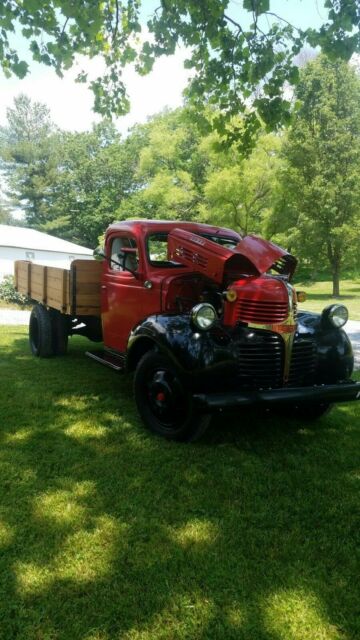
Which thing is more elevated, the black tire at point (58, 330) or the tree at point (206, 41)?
the tree at point (206, 41)

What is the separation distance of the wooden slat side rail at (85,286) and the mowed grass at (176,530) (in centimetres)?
175

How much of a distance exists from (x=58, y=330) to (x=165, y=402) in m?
3.68

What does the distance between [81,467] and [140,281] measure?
2.17 metres

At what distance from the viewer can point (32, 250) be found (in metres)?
23.6

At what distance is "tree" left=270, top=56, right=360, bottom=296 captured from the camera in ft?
74.2

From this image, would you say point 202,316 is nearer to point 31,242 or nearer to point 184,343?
point 184,343

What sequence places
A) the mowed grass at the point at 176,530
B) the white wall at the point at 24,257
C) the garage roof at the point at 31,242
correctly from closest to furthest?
the mowed grass at the point at 176,530 < the white wall at the point at 24,257 < the garage roof at the point at 31,242

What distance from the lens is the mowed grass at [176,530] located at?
2045mm

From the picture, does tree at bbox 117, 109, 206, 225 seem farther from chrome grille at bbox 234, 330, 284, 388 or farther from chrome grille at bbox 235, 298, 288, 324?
chrome grille at bbox 234, 330, 284, 388

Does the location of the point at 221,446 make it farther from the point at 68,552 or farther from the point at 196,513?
the point at 68,552

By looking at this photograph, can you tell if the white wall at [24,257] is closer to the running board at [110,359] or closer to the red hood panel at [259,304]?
the running board at [110,359]

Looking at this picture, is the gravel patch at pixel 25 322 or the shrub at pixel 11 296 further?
the shrub at pixel 11 296

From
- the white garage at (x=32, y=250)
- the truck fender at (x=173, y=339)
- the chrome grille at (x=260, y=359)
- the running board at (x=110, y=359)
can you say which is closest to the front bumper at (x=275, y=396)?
the chrome grille at (x=260, y=359)

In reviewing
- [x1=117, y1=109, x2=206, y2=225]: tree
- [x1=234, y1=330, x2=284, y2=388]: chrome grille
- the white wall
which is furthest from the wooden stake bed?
[x1=117, y1=109, x2=206, y2=225]: tree
